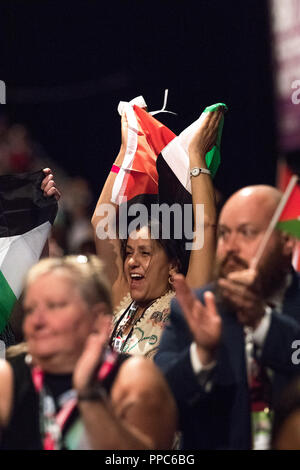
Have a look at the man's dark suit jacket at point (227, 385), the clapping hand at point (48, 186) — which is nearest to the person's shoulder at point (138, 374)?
the man's dark suit jacket at point (227, 385)

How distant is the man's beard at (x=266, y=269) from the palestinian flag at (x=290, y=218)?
10cm

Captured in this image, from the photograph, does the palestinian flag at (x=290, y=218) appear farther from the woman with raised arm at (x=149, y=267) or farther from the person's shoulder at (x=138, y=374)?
the woman with raised arm at (x=149, y=267)

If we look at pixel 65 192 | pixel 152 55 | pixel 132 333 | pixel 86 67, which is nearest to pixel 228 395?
pixel 132 333

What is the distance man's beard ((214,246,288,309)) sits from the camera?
2.87 metres

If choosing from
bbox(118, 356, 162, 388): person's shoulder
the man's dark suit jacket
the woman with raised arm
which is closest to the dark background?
the woman with raised arm

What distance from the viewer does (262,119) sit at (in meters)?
6.04

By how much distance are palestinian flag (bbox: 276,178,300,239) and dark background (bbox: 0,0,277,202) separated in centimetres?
260

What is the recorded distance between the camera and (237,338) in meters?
2.79

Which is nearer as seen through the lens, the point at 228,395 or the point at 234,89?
the point at 228,395

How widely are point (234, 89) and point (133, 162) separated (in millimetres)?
2160

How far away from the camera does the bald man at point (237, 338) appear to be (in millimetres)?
2617

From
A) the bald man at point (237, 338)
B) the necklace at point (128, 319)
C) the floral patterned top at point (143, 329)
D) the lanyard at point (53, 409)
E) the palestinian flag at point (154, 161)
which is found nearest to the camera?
the lanyard at point (53, 409)

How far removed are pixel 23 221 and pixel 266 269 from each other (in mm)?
1584

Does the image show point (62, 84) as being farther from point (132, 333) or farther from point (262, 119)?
point (132, 333)
